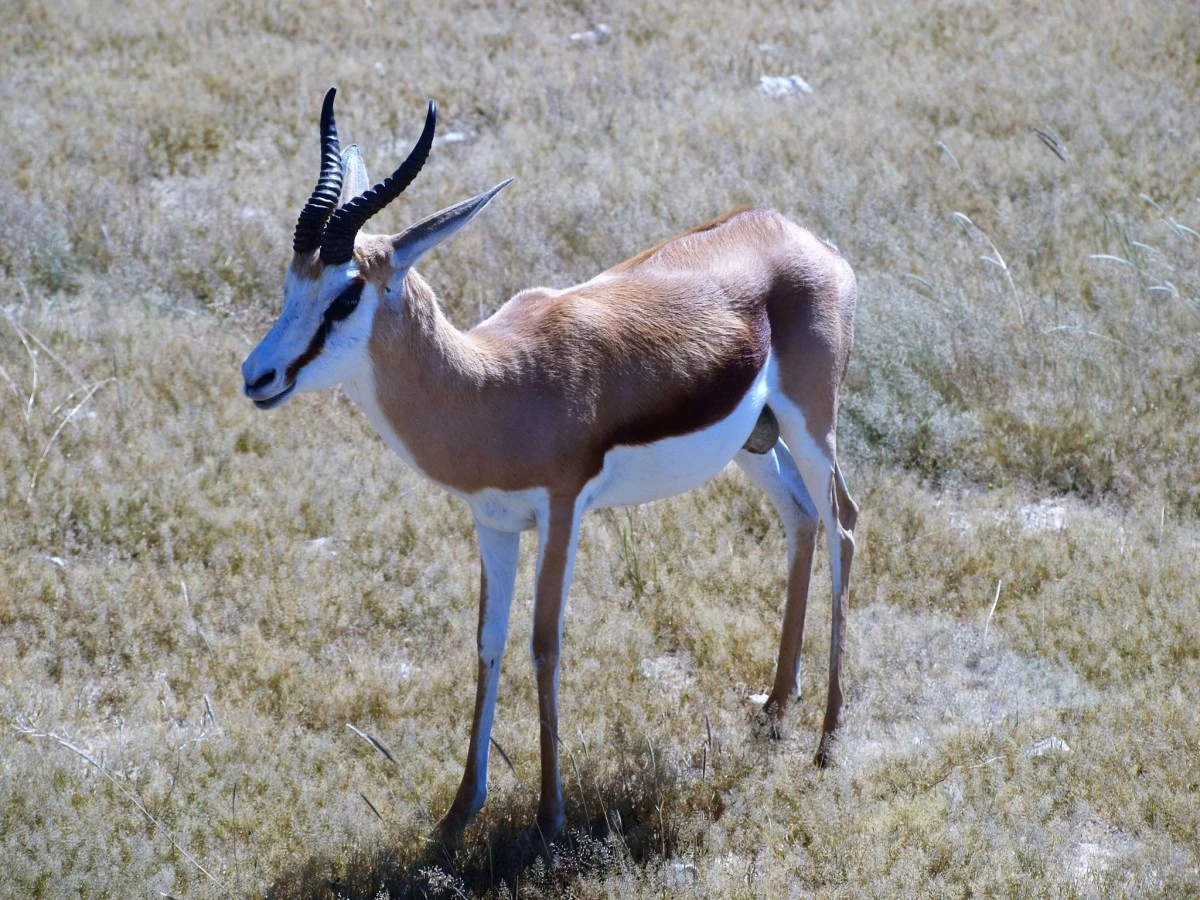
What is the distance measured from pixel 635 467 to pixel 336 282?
142cm

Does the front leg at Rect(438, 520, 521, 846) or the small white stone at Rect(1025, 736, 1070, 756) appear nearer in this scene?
the front leg at Rect(438, 520, 521, 846)

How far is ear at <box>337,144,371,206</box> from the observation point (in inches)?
188

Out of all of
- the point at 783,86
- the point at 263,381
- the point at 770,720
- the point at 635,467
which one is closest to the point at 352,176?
the point at 263,381

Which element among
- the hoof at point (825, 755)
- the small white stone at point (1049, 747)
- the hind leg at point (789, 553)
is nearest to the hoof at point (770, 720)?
the hind leg at point (789, 553)

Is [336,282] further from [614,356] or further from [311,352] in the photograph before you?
[614,356]

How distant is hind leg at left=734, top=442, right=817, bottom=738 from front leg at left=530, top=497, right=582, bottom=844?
1205mm

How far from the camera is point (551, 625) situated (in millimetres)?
4801

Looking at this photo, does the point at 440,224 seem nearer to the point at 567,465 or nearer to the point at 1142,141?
the point at 567,465

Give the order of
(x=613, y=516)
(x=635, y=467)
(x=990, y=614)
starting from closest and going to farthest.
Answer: (x=635, y=467) → (x=990, y=614) → (x=613, y=516)

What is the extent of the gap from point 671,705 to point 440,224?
2.67 metres

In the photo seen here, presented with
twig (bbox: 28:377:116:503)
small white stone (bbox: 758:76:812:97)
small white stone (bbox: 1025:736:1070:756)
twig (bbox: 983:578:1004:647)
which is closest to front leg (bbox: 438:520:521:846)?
small white stone (bbox: 1025:736:1070:756)

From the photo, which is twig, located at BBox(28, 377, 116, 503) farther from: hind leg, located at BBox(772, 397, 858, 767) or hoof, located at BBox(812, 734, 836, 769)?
hoof, located at BBox(812, 734, 836, 769)

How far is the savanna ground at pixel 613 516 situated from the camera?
4.91 m

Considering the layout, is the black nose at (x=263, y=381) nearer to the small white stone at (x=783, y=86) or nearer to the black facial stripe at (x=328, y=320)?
the black facial stripe at (x=328, y=320)
